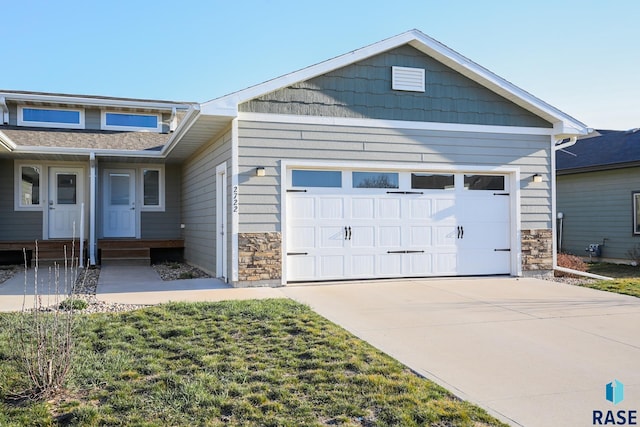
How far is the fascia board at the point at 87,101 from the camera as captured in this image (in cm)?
1403

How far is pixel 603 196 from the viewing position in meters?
15.5

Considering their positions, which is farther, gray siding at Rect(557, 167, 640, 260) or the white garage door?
gray siding at Rect(557, 167, 640, 260)

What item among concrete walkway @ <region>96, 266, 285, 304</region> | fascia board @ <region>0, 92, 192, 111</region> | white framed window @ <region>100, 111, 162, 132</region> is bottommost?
concrete walkway @ <region>96, 266, 285, 304</region>

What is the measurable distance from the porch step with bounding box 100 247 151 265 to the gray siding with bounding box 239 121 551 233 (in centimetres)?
590

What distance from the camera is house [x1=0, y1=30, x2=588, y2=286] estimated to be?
8.73 m

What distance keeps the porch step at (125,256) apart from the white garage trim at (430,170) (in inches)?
237

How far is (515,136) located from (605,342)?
5.72 m

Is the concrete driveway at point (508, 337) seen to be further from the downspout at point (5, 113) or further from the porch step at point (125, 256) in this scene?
the downspout at point (5, 113)

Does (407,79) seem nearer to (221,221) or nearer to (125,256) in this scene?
(221,221)

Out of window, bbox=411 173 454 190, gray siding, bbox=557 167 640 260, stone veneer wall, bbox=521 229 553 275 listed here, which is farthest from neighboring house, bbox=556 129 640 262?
window, bbox=411 173 454 190

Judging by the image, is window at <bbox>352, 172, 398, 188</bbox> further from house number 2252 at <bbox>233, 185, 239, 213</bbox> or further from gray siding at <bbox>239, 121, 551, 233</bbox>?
house number 2252 at <bbox>233, 185, 239, 213</bbox>

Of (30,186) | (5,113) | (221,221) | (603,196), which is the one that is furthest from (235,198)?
(603,196)

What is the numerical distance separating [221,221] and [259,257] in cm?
150

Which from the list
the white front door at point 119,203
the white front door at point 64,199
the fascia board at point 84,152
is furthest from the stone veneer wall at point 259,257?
the white front door at point 64,199
